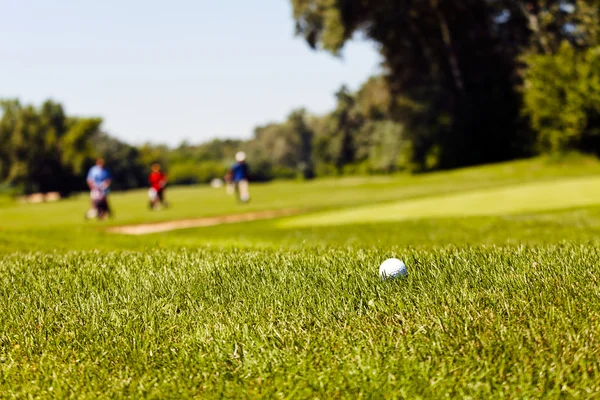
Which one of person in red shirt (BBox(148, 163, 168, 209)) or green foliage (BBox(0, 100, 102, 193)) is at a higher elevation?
green foliage (BBox(0, 100, 102, 193))

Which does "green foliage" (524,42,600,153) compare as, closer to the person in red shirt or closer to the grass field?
the person in red shirt

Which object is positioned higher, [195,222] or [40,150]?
[40,150]

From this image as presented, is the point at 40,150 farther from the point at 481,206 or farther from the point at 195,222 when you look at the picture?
the point at 481,206

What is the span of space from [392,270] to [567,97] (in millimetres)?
41830

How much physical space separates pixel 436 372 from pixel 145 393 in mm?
1551

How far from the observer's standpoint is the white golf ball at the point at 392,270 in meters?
4.71

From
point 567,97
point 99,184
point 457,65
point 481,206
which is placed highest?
point 457,65

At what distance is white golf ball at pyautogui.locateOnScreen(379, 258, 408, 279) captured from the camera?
15.5 ft

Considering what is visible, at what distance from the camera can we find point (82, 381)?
3748mm

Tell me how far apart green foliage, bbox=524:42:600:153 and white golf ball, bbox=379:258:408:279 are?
40.4m

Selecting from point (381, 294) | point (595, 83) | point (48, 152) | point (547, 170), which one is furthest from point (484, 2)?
point (48, 152)

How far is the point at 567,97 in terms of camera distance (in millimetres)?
42531

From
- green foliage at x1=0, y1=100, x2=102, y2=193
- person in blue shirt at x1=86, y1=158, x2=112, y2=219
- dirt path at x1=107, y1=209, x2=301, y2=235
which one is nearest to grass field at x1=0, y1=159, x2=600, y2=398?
dirt path at x1=107, y1=209, x2=301, y2=235

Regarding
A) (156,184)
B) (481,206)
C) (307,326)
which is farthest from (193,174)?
(307,326)
